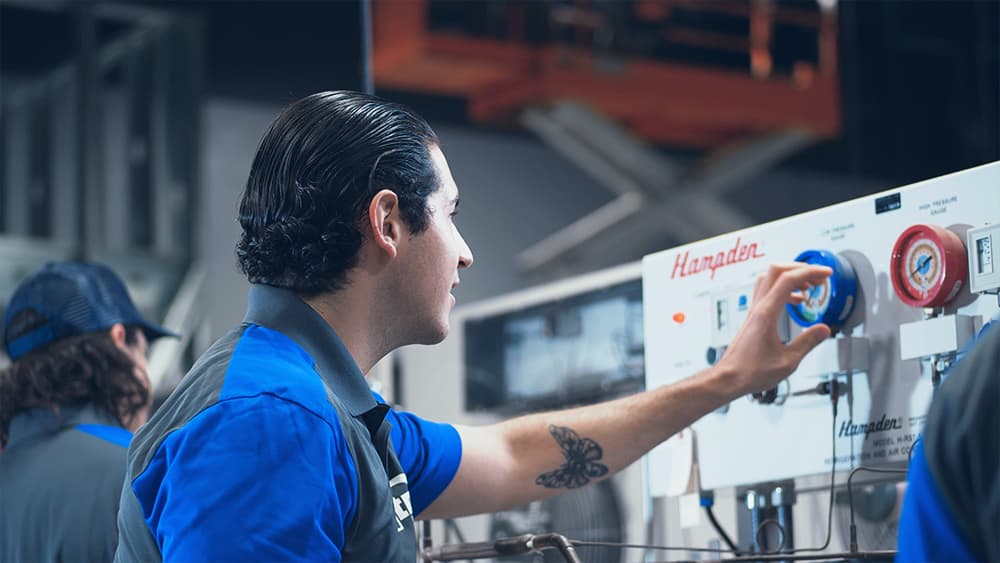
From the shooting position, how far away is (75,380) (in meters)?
2.46

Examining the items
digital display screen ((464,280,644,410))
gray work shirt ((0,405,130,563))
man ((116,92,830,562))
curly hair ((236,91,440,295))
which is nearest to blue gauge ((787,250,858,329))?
man ((116,92,830,562))

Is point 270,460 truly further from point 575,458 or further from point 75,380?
point 75,380

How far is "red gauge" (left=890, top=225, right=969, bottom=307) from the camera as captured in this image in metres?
1.88

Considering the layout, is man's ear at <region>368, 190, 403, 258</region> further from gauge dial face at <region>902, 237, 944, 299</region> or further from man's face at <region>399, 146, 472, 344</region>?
gauge dial face at <region>902, 237, 944, 299</region>

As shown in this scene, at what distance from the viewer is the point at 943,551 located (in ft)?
3.16

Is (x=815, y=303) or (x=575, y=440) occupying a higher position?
(x=815, y=303)

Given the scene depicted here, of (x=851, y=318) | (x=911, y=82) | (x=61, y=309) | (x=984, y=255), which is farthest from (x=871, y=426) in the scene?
(x=911, y=82)

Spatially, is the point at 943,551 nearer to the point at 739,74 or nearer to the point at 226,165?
the point at 226,165

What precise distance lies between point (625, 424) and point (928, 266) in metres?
0.49

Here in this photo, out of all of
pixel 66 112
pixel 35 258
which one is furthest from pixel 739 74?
pixel 35 258

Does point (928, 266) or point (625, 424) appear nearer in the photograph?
point (928, 266)

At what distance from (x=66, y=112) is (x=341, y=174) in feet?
20.1

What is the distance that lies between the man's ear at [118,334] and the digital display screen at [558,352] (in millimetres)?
1102

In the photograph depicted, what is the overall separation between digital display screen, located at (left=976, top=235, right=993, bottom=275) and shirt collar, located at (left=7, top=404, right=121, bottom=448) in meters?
1.50
